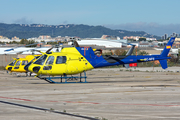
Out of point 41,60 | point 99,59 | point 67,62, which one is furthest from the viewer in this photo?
point 99,59

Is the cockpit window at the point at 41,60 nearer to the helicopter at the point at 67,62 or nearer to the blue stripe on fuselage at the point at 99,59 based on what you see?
the helicopter at the point at 67,62

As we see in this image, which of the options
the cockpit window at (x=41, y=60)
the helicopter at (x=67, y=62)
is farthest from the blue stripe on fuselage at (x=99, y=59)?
the cockpit window at (x=41, y=60)

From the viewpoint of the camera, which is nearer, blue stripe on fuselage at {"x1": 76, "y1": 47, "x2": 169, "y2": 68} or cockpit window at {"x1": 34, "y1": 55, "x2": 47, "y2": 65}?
cockpit window at {"x1": 34, "y1": 55, "x2": 47, "y2": 65}

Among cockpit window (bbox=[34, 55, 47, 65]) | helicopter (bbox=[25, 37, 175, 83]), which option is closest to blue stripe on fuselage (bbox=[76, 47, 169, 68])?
helicopter (bbox=[25, 37, 175, 83])

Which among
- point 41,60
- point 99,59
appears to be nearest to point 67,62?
point 41,60

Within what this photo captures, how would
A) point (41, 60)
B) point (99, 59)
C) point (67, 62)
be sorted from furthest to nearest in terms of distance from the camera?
point (99, 59) < point (67, 62) < point (41, 60)

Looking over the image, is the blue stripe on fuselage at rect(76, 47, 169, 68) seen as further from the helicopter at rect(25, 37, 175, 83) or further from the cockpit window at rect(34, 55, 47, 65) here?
the cockpit window at rect(34, 55, 47, 65)

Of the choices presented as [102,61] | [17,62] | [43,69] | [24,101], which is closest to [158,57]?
[102,61]

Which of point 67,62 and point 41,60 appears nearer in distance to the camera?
point 41,60

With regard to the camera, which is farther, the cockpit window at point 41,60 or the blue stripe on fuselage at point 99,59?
the blue stripe on fuselage at point 99,59

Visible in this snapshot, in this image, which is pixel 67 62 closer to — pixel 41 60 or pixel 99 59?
pixel 41 60

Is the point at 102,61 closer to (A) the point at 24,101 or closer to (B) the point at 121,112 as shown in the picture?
(A) the point at 24,101

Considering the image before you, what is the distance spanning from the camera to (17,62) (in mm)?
37031

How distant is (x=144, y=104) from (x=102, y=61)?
12.5 metres
